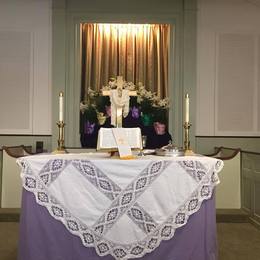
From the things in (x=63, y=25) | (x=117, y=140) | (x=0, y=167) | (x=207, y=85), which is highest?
(x=63, y=25)

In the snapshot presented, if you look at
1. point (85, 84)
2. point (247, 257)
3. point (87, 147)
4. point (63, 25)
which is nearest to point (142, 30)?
point (85, 84)

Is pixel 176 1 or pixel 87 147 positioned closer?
pixel 87 147

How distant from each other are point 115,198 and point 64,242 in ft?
1.59

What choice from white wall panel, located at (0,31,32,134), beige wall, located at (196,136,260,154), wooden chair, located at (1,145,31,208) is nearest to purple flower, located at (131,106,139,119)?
wooden chair, located at (1,145,31,208)

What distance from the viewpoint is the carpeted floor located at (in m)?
4.17

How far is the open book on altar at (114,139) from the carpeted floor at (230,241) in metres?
1.40

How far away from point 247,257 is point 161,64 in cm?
557

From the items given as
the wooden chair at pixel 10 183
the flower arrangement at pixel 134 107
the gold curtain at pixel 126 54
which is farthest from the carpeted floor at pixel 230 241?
the gold curtain at pixel 126 54

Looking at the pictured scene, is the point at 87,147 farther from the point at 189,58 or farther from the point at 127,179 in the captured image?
the point at 127,179

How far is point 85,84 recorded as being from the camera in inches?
349

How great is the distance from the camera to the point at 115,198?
10.3 feet

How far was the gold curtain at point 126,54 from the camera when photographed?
29.7ft

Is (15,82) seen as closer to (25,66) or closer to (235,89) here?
(25,66)

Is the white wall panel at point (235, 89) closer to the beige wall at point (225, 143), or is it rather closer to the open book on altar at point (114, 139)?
the beige wall at point (225, 143)
